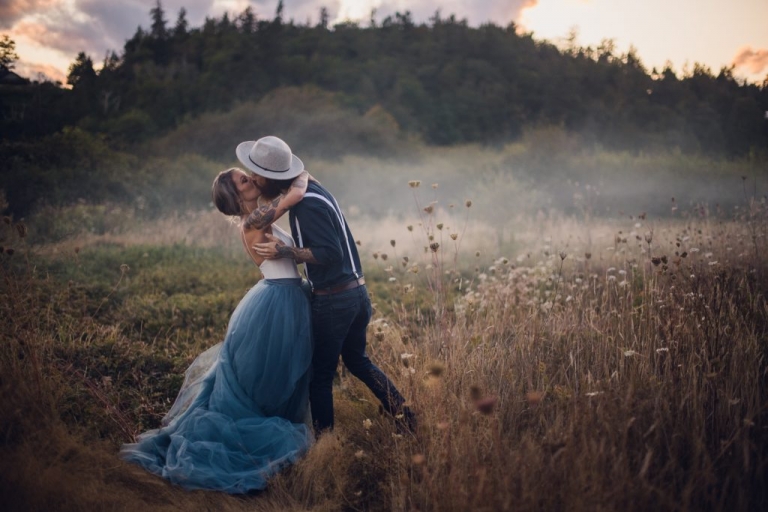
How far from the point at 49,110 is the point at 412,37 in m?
34.7

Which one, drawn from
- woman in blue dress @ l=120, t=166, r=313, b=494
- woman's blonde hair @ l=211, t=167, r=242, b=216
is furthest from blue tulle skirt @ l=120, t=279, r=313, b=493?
woman's blonde hair @ l=211, t=167, r=242, b=216

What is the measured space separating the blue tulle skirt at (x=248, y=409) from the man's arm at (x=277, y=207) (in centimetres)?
49

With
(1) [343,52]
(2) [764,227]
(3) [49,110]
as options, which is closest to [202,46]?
(1) [343,52]

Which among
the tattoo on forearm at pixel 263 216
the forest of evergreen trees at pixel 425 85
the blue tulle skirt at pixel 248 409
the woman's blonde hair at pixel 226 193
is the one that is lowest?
the blue tulle skirt at pixel 248 409

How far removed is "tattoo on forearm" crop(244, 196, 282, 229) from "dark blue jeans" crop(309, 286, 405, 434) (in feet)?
2.14

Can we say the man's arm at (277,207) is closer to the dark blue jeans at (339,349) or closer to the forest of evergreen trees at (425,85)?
the dark blue jeans at (339,349)

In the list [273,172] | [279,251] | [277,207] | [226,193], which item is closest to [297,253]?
[279,251]

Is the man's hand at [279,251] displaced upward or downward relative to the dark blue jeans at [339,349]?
upward

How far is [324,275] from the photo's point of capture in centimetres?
364

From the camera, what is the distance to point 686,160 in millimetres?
25453

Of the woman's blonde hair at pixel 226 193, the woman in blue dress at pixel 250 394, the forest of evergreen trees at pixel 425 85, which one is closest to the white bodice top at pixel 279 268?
the woman in blue dress at pixel 250 394

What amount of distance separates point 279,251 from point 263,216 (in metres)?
→ 0.29

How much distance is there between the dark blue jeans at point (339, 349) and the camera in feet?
12.0

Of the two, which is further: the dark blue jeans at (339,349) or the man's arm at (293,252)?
the dark blue jeans at (339,349)
